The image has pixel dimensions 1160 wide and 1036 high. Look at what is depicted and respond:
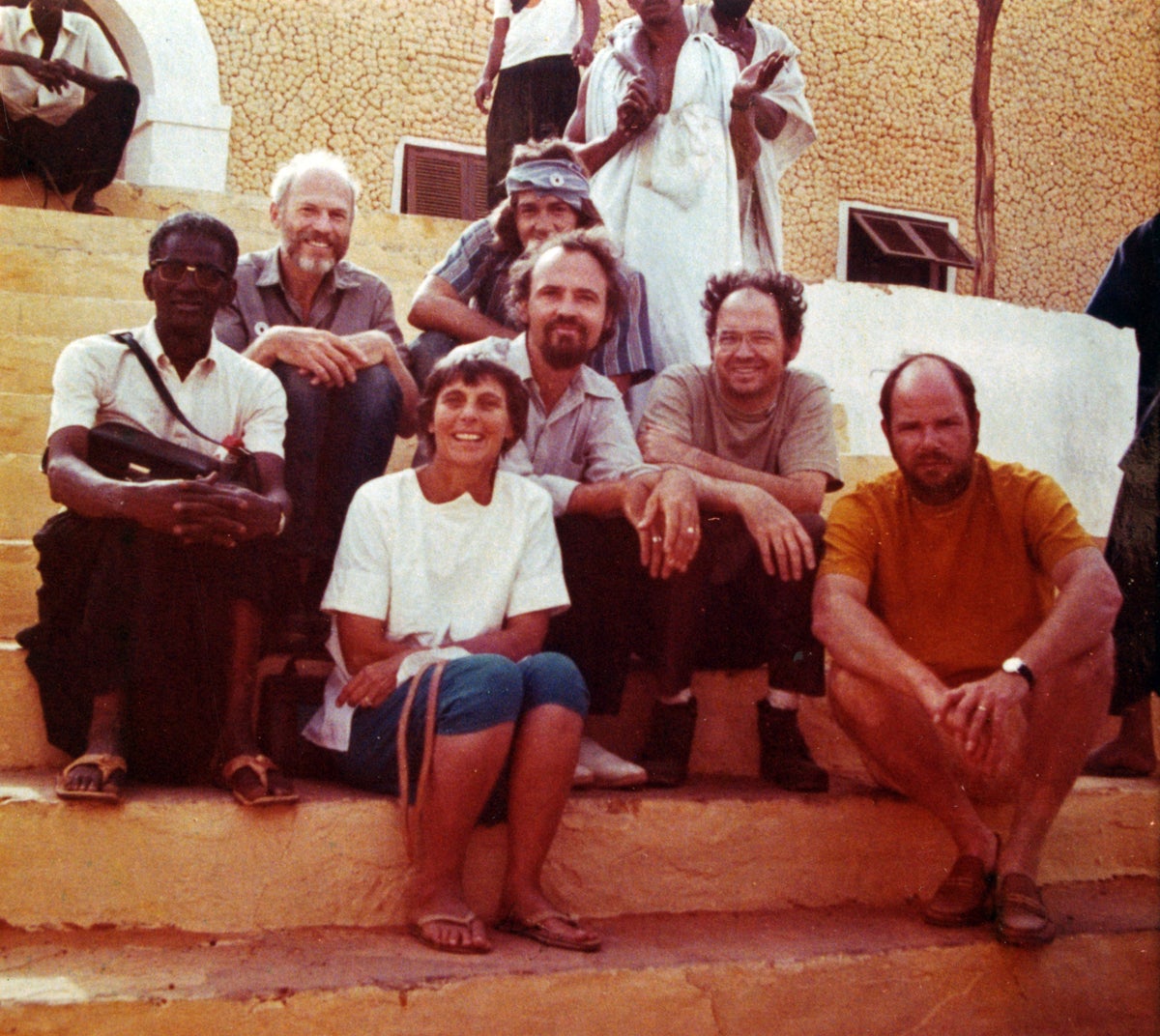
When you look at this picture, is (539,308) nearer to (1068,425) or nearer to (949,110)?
(1068,425)

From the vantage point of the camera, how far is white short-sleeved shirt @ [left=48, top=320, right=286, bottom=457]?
103 inches

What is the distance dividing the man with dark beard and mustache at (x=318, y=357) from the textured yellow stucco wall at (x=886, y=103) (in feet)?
15.8

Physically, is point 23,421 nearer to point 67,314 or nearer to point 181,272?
point 67,314

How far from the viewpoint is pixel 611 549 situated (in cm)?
294

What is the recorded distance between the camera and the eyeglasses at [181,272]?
2.71 m

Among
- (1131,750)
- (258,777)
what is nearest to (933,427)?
(1131,750)

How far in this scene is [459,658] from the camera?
240cm

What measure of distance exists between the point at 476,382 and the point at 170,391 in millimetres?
639

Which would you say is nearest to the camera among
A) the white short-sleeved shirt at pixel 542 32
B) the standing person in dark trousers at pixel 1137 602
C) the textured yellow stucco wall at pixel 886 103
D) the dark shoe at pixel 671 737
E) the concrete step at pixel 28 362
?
the dark shoe at pixel 671 737

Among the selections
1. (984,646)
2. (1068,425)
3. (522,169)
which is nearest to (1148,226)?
(984,646)

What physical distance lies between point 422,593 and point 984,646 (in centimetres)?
121

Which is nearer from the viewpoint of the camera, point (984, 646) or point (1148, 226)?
point (984, 646)

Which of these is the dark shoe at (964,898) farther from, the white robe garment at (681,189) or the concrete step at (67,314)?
the concrete step at (67,314)

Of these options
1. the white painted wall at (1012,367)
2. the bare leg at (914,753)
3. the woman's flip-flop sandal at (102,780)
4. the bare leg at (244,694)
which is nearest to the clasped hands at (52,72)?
the white painted wall at (1012,367)
